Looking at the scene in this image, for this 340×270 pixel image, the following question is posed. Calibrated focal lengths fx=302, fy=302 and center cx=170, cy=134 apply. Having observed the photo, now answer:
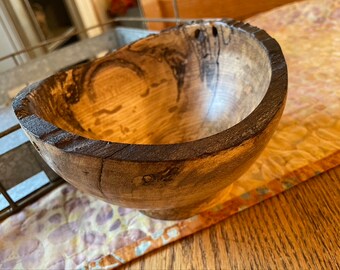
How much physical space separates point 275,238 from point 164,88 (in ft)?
1.57

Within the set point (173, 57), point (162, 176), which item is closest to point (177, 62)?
point (173, 57)

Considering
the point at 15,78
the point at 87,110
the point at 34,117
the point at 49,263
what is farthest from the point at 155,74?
the point at 15,78

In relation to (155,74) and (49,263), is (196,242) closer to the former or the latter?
(49,263)

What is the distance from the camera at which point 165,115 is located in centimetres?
84

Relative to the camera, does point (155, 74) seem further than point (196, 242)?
Yes

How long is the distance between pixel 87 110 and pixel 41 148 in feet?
1.04

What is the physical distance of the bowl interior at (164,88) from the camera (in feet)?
2.33

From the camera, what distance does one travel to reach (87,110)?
0.75 meters

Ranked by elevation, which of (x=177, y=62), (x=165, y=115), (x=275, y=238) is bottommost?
(x=275, y=238)

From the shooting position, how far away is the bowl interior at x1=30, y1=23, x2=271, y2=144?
71 centimetres

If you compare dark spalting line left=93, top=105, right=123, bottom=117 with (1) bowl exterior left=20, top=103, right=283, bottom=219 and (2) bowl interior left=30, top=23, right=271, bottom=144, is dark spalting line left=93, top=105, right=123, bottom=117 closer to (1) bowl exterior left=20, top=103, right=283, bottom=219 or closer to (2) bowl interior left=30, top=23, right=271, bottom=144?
(2) bowl interior left=30, top=23, right=271, bottom=144

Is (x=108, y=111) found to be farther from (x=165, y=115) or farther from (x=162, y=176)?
(x=162, y=176)

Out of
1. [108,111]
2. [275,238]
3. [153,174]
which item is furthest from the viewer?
[108,111]

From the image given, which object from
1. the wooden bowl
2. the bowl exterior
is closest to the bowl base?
the wooden bowl
